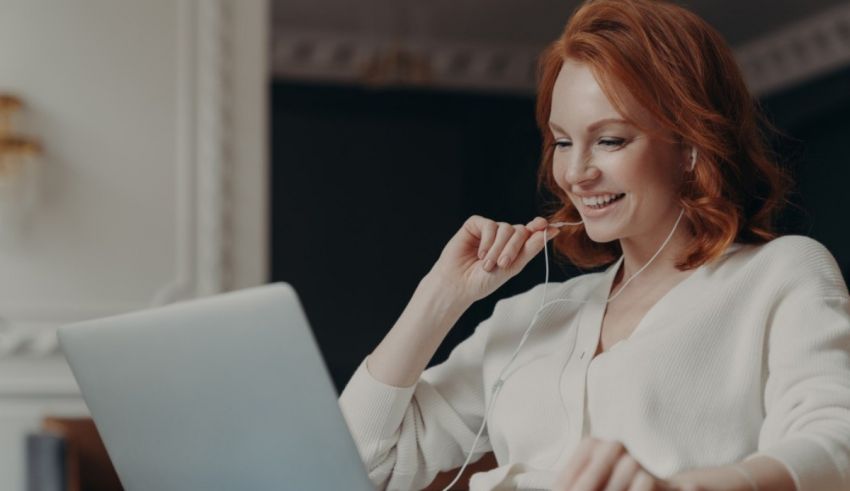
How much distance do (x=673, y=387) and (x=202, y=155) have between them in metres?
2.46

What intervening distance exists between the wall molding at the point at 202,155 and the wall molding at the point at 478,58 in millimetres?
2176

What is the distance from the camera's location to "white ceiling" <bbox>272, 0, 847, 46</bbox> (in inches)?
227

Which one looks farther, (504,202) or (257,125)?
(504,202)

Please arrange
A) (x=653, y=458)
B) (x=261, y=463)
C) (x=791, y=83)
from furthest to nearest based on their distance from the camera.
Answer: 1. (x=791, y=83)
2. (x=653, y=458)
3. (x=261, y=463)

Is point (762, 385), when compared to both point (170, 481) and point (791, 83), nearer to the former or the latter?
point (170, 481)

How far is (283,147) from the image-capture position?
634cm

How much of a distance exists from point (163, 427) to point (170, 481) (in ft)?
0.21

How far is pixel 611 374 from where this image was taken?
1.40m

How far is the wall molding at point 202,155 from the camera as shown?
140 inches

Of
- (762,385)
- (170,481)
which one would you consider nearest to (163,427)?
(170,481)

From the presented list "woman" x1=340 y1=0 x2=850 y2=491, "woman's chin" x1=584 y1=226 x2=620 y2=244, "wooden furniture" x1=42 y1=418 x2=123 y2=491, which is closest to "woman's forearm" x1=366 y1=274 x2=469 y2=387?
"woman" x1=340 y1=0 x2=850 y2=491

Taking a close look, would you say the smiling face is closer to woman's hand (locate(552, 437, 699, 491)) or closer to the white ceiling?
woman's hand (locate(552, 437, 699, 491))

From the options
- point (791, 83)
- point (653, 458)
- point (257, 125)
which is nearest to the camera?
point (653, 458)

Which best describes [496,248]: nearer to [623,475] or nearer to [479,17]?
[623,475]
